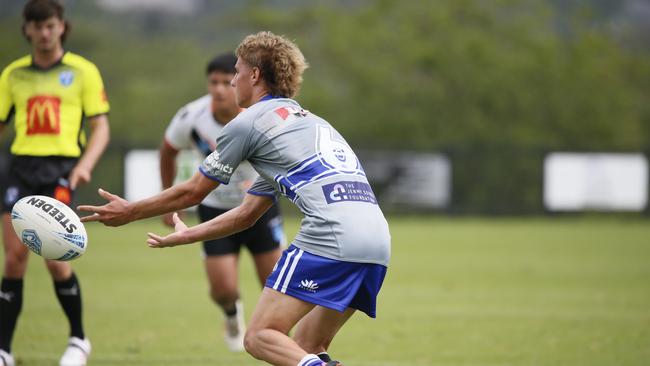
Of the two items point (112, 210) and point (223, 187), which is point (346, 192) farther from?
point (223, 187)

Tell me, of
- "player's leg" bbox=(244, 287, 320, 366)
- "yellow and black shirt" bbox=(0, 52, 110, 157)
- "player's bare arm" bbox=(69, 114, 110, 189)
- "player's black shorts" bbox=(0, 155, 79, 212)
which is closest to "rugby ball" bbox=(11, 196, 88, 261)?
"player's leg" bbox=(244, 287, 320, 366)

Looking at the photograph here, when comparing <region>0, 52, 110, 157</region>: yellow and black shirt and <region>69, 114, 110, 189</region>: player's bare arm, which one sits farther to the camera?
<region>0, 52, 110, 157</region>: yellow and black shirt

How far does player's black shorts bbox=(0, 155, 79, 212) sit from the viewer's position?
679 cm

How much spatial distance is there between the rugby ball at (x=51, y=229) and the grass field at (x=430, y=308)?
2.12 m

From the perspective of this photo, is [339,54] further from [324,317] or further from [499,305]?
[324,317]

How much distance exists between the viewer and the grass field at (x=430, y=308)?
7898 millimetres

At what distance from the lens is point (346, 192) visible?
4855mm

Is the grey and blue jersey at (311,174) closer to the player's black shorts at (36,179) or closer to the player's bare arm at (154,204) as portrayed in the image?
the player's bare arm at (154,204)

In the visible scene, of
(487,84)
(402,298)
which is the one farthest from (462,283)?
(487,84)

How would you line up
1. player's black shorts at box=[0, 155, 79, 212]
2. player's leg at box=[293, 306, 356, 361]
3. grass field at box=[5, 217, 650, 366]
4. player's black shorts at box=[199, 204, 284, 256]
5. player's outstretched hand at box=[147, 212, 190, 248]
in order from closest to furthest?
player's outstretched hand at box=[147, 212, 190, 248], player's leg at box=[293, 306, 356, 361], player's black shorts at box=[0, 155, 79, 212], player's black shorts at box=[199, 204, 284, 256], grass field at box=[5, 217, 650, 366]

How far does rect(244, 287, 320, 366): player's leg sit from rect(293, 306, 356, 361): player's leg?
31cm

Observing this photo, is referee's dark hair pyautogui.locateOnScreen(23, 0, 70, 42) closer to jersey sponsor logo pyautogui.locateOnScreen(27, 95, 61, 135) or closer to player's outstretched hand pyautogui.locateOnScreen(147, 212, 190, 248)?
jersey sponsor logo pyautogui.locateOnScreen(27, 95, 61, 135)

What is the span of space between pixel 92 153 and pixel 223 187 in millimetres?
1218

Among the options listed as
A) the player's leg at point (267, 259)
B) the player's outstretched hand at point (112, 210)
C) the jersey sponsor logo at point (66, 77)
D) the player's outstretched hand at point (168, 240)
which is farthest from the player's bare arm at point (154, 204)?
the player's leg at point (267, 259)
